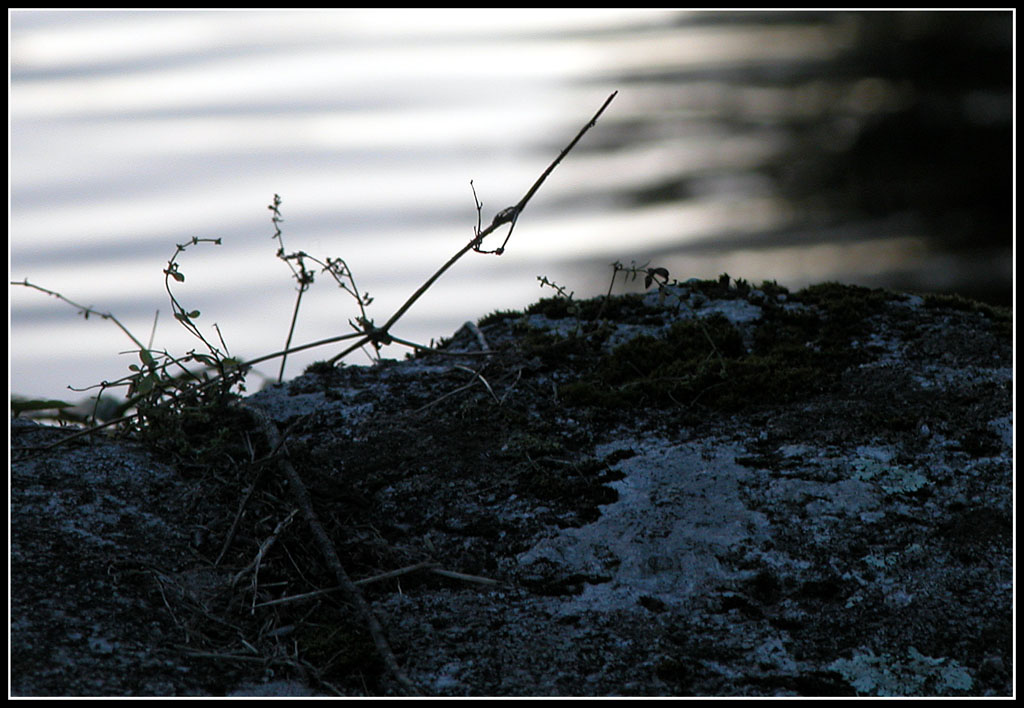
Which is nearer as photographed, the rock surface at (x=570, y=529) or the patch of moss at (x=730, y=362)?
the rock surface at (x=570, y=529)

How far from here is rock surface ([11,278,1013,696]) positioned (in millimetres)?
1725

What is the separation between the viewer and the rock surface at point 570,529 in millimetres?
1725

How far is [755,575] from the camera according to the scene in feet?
6.24

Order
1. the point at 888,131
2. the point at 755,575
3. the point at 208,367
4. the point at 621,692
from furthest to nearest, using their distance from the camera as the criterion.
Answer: the point at 888,131, the point at 208,367, the point at 755,575, the point at 621,692

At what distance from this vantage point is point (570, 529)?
6.79ft

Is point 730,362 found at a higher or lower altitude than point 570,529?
higher

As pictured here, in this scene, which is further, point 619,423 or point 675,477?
point 619,423

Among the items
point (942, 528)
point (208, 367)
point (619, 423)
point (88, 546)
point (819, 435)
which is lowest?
point (942, 528)

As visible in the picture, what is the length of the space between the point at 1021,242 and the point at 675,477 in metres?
1.25

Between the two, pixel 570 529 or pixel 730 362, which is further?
pixel 730 362

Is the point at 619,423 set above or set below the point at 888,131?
below

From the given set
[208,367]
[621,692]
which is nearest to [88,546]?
[208,367]

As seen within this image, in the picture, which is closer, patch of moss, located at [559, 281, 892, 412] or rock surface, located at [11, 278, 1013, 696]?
rock surface, located at [11, 278, 1013, 696]

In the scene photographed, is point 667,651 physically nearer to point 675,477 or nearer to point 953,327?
point 675,477
